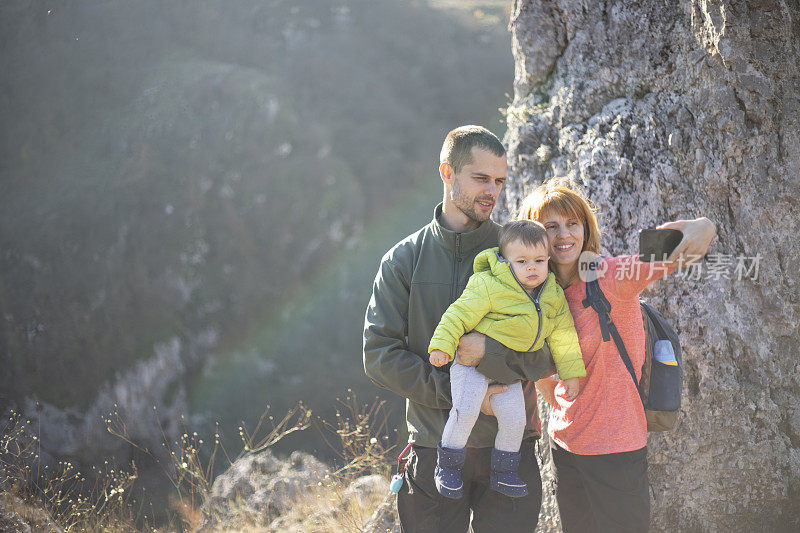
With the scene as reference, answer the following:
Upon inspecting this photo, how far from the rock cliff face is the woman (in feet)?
2.89

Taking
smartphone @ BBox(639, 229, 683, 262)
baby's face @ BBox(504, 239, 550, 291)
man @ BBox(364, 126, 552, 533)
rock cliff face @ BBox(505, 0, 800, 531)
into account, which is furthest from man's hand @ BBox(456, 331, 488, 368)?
rock cliff face @ BBox(505, 0, 800, 531)

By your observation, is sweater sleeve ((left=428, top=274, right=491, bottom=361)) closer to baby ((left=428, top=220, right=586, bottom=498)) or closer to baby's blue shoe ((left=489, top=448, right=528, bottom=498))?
baby ((left=428, top=220, right=586, bottom=498))

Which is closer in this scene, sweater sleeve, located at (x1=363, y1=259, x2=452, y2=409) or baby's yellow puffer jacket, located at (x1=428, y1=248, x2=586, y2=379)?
baby's yellow puffer jacket, located at (x1=428, y1=248, x2=586, y2=379)

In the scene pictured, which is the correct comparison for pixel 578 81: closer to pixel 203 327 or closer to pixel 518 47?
pixel 518 47

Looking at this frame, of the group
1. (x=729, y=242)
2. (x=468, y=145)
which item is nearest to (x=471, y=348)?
(x=468, y=145)

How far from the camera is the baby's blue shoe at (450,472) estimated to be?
1893 mm

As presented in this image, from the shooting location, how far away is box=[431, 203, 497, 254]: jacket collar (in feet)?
7.13

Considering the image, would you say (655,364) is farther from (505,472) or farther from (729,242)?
(729,242)

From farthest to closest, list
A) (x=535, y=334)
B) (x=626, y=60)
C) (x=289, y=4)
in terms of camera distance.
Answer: (x=289, y=4), (x=626, y=60), (x=535, y=334)

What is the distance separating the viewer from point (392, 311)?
2150 millimetres

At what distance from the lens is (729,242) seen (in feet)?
8.91

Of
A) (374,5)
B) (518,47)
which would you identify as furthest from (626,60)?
(374,5)

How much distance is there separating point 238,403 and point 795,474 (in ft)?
48.1

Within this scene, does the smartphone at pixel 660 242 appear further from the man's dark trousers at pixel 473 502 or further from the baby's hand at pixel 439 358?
the man's dark trousers at pixel 473 502
